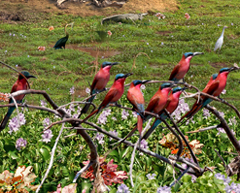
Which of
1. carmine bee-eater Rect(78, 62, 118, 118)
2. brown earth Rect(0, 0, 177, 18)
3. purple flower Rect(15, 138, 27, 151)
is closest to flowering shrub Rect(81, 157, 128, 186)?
purple flower Rect(15, 138, 27, 151)

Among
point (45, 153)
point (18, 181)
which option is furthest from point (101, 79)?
point (45, 153)

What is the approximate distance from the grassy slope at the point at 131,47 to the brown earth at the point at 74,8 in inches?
35.5

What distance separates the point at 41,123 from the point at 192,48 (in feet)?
33.3

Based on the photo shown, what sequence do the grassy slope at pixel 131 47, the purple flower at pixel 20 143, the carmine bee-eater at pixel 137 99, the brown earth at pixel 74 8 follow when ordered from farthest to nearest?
the brown earth at pixel 74 8 → the grassy slope at pixel 131 47 → the purple flower at pixel 20 143 → the carmine bee-eater at pixel 137 99

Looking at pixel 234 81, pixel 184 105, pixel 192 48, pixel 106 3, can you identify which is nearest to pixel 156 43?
pixel 192 48

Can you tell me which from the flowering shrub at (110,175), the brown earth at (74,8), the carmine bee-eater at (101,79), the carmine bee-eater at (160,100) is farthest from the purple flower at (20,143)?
the brown earth at (74,8)

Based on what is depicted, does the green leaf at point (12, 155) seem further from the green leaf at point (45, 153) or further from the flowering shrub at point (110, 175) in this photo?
the flowering shrub at point (110, 175)

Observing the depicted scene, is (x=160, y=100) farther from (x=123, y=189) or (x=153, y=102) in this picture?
(x=123, y=189)

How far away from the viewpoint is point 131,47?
13.1 m

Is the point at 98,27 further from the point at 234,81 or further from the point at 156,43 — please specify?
the point at 234,81

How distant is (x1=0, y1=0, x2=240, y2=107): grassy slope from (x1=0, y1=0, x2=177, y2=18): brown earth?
90 cm

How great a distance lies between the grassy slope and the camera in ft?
30.6

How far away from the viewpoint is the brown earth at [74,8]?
63.7 feet

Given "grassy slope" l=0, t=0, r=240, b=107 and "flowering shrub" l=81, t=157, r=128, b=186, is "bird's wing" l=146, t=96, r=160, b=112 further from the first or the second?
"grassy slope" l=0, t=0, r=240, b=107
